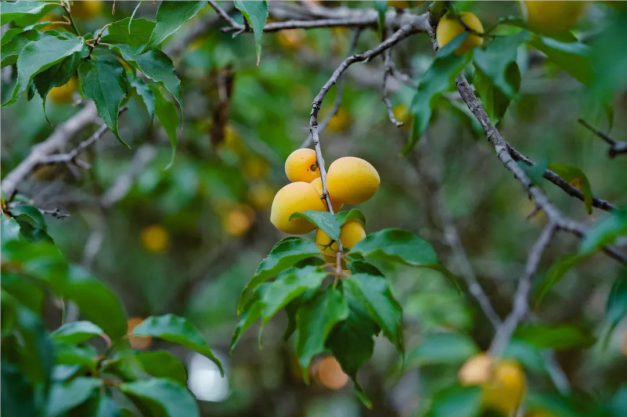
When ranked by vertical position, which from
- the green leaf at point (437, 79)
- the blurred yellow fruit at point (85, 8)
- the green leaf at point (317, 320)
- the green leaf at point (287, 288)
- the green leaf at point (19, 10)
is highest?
the green leaf at point (19, 10)

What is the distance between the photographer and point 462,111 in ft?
4.08

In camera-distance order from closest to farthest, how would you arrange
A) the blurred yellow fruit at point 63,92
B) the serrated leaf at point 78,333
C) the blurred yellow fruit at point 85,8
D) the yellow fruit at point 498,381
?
1. the serrated leaf at point 78,333
2. the yellow fruit at point 498,381
3. the blurred yellow fruit at point 85,8
4. the blurred yellow fruit at point 63,92

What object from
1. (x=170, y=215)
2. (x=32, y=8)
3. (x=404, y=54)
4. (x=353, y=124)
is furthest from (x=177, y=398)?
(x=353, y=124)

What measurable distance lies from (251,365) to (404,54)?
2.29 m

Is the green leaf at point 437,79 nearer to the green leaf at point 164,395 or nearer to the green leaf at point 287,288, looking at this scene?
the green leaf at point 287,288

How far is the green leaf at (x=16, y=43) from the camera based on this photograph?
0.75m

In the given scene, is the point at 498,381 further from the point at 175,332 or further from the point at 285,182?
the point at 285,182

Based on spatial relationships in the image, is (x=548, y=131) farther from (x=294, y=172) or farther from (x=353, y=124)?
(x=294, y=172)

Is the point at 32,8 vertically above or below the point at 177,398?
above

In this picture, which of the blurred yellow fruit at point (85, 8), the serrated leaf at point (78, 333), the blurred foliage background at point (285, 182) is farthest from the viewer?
the blurred foliage background at point (285, 182)

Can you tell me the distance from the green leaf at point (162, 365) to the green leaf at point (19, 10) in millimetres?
478

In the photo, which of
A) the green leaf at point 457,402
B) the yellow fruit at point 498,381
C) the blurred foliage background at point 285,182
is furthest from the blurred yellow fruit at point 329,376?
the green leaf at point 457,402

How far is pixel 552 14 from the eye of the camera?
65cm

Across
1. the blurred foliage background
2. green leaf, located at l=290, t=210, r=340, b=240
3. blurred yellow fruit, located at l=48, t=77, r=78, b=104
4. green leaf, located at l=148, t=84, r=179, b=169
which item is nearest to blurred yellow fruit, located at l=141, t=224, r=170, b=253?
the blurred foliage background
